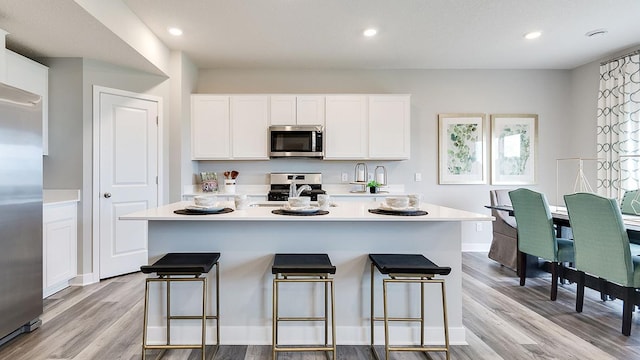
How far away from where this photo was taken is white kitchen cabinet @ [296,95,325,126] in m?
4.14

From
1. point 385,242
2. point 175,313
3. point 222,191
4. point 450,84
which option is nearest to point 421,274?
point 385,242

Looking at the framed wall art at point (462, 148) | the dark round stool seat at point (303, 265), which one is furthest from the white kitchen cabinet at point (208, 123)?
the framed wall art at point (462, 148)

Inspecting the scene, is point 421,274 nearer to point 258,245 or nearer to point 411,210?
point 411,210

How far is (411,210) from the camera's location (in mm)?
1973

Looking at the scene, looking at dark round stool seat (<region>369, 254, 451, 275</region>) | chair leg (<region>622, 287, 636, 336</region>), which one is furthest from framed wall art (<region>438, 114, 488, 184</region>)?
dark round stool seat (<region>369, 254, 451, 275</region>)

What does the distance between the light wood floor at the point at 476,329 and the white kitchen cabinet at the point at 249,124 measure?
1977 mm

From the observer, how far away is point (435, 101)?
4.53m

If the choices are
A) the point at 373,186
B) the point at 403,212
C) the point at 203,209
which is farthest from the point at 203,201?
the point at 373,186

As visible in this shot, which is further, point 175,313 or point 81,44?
point 81,44

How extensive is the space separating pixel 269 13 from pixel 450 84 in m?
2.85

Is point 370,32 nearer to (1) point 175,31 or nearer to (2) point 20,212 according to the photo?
(1) point 175,31

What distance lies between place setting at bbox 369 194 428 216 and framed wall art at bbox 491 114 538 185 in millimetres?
3072

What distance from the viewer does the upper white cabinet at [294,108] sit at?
4.14 m

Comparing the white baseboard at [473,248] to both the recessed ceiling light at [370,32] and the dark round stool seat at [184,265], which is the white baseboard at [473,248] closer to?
the recessed ceiling light at [370,32]
